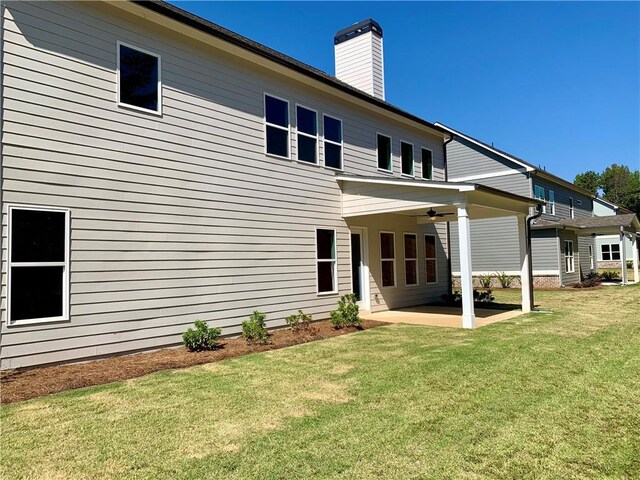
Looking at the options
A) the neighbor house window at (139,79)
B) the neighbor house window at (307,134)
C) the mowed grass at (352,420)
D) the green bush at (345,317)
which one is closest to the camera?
the mowed grass at (352,420)

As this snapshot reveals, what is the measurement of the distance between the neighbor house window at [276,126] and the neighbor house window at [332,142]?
4.50 feet

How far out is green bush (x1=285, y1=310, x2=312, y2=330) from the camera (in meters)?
9.22

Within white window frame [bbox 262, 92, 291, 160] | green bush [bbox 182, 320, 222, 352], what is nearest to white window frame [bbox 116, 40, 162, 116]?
white window frame [bbox 262, 92, 291, 160]

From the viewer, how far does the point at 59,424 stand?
3.99m

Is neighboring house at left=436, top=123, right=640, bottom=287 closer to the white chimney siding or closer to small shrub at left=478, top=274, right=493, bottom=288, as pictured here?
small shrub at left=478, top=274, right=493, bottom=288

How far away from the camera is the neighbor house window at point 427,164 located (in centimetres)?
1469

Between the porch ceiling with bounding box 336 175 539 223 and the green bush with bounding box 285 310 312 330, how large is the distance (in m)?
3.07

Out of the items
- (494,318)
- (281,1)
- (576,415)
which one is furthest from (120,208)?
(494,318)

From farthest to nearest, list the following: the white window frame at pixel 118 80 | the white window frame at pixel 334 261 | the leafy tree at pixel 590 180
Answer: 1. the leafy tree at pixel 590 180
2. the white window frame at pixel 334 261
3. the white window frame at pixel 118 80

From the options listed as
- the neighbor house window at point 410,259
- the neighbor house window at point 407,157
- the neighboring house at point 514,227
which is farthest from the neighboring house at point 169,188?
the neighboring house at point 514,227

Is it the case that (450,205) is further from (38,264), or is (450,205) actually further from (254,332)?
(38,264)

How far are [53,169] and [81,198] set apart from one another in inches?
21.4

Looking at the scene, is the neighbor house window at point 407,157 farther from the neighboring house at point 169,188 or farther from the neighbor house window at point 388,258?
the neighbor house window at point 388,258

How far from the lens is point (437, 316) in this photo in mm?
11320
